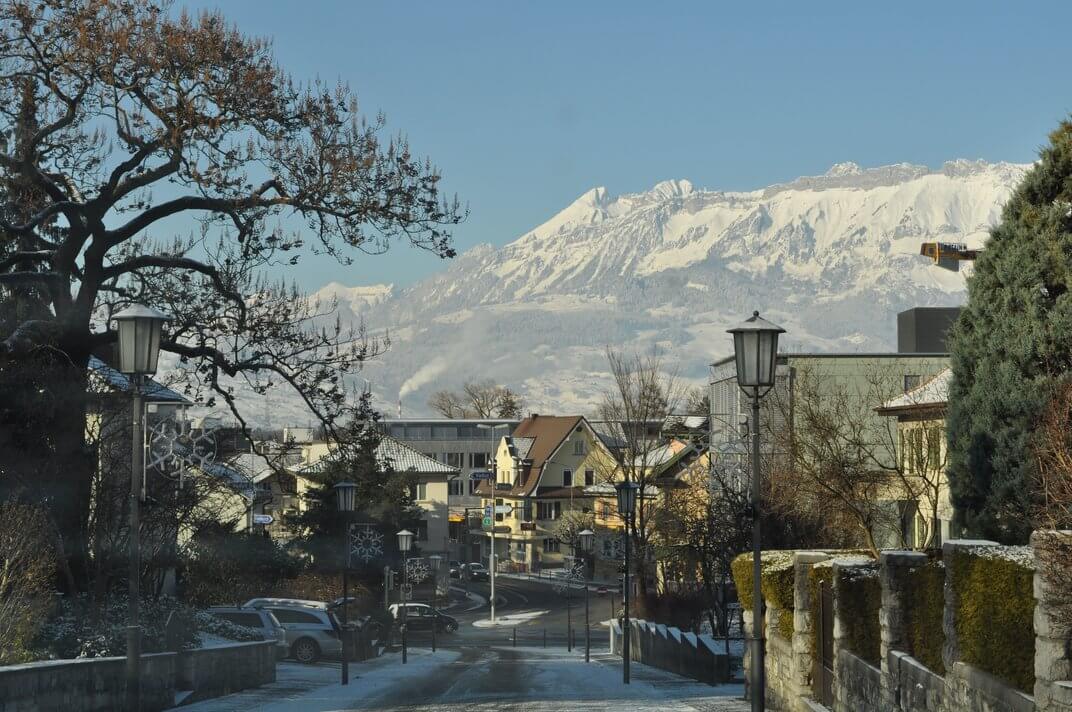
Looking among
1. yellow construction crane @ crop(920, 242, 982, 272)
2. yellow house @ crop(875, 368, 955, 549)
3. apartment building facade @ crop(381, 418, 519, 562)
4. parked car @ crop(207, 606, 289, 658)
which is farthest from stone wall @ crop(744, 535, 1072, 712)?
apartment building facade @ crop(381, 418, 519, 562)

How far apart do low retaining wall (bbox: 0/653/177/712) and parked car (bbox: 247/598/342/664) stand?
65.9ft

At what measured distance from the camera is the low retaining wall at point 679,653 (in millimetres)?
31250

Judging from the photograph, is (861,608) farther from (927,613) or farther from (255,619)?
(255,619)

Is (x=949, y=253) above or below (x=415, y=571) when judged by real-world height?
above

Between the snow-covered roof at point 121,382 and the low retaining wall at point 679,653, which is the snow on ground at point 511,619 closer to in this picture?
the low retaining wall at point 679,653

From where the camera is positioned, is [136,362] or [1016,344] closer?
[136,362]

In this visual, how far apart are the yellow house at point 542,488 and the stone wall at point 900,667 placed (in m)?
91.7

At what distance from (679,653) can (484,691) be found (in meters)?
9.84

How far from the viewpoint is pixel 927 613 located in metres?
14.2

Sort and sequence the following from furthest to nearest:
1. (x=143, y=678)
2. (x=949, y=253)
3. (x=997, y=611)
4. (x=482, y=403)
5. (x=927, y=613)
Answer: (x=482, y=403), (x=949, y=253), (x=143, y=678), (x=927, y=613), (x=997, y=611)

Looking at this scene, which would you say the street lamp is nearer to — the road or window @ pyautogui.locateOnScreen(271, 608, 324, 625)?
window @ pyautogui.locateOnScreen(271, 608, 324, 625)

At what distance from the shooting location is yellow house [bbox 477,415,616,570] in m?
116

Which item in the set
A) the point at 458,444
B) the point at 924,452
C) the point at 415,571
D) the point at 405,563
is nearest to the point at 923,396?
the point at 924,452

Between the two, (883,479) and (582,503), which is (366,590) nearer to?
(883,479)
